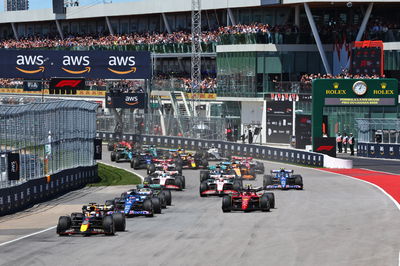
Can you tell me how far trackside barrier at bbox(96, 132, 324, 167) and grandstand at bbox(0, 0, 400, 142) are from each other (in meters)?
8.15

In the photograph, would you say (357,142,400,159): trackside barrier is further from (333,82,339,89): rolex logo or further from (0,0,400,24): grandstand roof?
(0,0,400,24): grandstand roof

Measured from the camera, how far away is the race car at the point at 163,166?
4009 centimetres

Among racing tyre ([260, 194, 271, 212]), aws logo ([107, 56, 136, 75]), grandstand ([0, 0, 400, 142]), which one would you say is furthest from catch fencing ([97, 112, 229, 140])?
racing tyre ([260, 194, 271, 212])

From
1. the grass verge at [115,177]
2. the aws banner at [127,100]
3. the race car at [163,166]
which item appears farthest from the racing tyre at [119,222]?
the aws banner at [127,100]

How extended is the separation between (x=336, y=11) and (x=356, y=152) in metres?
15.4

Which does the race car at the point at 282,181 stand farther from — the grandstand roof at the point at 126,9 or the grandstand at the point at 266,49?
the grandstand roof at the point at 126,9

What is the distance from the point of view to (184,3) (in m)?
88.3

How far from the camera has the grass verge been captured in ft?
138

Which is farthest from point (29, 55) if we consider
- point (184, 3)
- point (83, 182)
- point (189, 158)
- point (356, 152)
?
point (184, 3)

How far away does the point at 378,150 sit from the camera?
198 feet

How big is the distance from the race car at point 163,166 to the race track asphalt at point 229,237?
18.1 feet

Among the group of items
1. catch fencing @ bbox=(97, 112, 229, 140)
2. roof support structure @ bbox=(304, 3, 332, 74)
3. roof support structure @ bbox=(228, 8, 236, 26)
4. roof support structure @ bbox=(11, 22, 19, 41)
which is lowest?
catch fencing @ bbox=(97, 112, 229, 140)

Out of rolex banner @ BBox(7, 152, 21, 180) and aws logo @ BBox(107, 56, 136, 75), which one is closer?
rolex banner @ BBox(7, 152, 21, 180)

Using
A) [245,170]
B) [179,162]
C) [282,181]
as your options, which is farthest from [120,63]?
[282,181]
